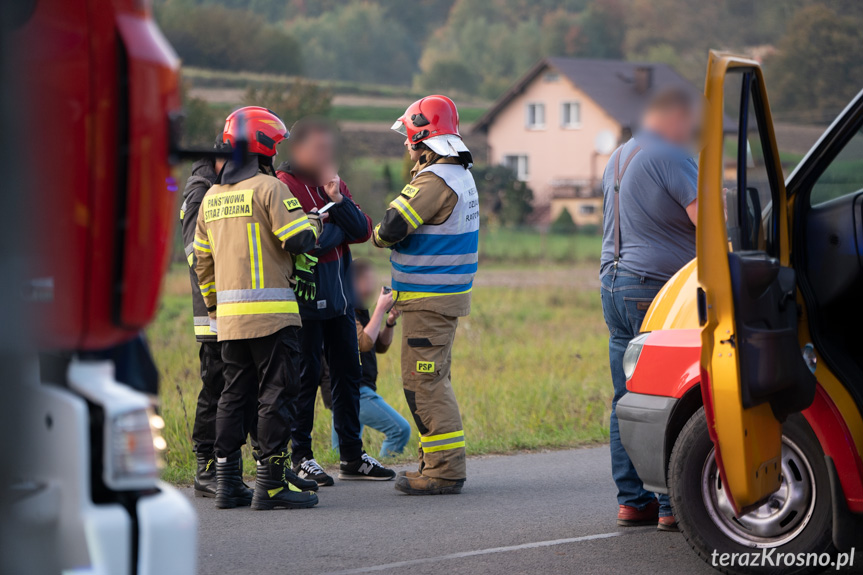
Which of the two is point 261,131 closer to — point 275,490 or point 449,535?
point 275,490

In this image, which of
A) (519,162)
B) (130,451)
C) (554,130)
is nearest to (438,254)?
(130,451)

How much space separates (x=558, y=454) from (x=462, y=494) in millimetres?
1492

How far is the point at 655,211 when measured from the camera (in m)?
5.69

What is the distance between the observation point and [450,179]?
6602mm

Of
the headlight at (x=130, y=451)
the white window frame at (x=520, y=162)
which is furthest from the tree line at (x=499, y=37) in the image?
the headlight at (x=130, y=451)

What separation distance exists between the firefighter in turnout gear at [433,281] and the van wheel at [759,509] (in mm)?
1956

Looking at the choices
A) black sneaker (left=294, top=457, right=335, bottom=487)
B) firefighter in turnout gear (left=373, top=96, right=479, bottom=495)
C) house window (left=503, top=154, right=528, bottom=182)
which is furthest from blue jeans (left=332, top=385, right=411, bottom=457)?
house window (left=503, top=154, right=528, bottom=182)

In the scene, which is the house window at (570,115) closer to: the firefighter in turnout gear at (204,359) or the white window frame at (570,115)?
the white window frame at (570,115)

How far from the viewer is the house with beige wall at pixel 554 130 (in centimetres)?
5838

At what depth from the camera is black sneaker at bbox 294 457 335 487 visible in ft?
22.6

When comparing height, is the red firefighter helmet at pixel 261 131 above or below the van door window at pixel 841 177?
above

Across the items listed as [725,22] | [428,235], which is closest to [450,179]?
[428,235]

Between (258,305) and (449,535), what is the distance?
1.54 meters

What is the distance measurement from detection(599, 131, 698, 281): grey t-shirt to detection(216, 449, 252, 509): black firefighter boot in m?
2.34
